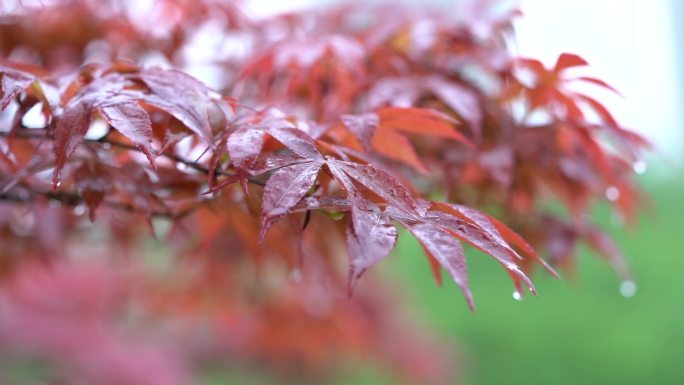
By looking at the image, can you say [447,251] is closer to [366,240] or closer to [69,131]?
A: [366,240]

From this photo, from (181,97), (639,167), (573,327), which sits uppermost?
(181,97)

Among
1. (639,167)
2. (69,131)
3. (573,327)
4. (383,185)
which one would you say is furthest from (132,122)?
(573,327)

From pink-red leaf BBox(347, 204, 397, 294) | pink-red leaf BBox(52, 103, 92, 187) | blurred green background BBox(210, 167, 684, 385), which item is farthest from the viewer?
blurred green background BBox(210, 167, 684, 385)

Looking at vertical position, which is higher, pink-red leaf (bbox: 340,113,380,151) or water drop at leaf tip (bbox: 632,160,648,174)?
pink-red leaf (bbox: 340,113,380,151)

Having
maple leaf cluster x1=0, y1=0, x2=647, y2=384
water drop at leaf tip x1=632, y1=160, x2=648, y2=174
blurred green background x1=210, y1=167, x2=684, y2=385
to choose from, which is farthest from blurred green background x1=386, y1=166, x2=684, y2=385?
water drop at leaf tip x1=632, y1=160, x2=648, y2=174

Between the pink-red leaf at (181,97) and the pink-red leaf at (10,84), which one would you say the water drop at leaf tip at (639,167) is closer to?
the pink-red leaf at (181,97)

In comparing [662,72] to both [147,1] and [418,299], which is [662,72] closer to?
[418,299]

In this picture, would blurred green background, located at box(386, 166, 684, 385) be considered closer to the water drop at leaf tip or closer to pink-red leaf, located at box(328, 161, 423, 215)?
the water drop at leaf tip
